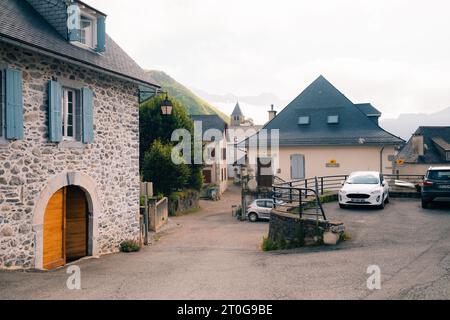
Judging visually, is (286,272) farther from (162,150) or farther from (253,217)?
(162,150)

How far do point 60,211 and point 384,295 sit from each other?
866 centimetres

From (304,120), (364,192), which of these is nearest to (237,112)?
(304,120)

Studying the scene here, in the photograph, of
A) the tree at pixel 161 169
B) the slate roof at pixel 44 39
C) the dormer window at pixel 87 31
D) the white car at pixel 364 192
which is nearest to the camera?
the slate roof at pixel 44 39

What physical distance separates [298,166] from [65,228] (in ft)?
58.8

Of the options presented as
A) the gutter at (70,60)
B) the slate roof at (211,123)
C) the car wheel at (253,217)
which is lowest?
the car wheel at (253,217)

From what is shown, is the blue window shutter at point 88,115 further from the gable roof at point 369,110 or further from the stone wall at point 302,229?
the gable roof at point 369,110

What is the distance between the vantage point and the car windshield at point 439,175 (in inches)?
559

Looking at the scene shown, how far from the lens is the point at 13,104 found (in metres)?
8.96

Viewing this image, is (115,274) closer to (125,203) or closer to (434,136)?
(125,203)

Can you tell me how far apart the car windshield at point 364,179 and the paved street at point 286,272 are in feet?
10.0

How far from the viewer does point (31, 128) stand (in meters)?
9.61

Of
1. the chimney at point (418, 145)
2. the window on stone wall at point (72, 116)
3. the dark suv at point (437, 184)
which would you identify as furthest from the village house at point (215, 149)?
the window on stone wall at point (72, 116)

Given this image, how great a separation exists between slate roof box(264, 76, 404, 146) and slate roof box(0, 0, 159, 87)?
15.9 m
